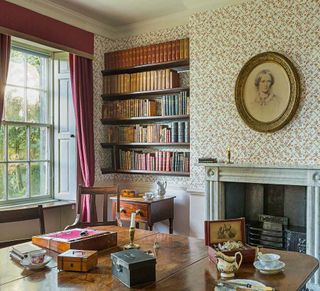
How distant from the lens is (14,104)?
4172mm

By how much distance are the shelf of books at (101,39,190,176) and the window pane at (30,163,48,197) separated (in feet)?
2.43

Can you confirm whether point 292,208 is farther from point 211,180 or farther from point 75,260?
point 75,260

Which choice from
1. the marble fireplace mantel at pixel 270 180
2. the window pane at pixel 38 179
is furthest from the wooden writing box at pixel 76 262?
the window pane at pixel 38 179

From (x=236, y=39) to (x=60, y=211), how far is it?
8.99ft

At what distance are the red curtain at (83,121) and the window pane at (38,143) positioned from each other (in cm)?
45

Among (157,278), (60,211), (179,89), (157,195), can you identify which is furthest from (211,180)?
(157,278)

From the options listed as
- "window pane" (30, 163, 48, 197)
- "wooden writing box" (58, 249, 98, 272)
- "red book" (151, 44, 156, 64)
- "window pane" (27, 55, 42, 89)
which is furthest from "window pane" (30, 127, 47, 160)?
"wooden writing box" (58, 249, 98, 272)

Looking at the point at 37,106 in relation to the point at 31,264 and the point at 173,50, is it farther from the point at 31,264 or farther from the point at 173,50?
the point at 31,264

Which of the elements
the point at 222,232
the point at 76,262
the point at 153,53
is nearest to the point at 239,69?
the point at 153,53

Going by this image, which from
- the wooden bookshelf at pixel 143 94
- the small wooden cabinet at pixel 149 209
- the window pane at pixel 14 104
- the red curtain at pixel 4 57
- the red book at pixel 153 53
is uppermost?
the red book at pixel 153 53

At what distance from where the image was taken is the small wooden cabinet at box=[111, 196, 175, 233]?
3.97 m

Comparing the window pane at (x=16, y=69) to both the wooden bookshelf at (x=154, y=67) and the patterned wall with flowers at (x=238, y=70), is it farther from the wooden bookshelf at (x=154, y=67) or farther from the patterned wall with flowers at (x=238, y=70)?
the patterned wall with flowers at (x=238, y=70)

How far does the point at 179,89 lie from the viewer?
427 cm

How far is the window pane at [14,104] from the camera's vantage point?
4098 mm
